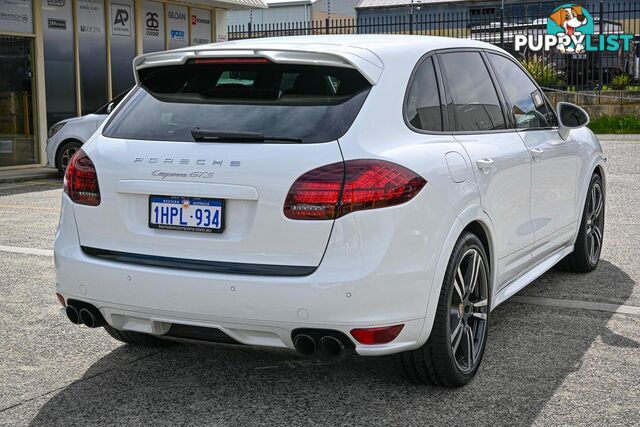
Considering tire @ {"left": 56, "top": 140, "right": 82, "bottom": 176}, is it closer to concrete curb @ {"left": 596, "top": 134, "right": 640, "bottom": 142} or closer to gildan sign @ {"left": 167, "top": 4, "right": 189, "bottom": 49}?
gildan sign @ {"left": 167, "top": 4, "right": 189, "bottom": 49}

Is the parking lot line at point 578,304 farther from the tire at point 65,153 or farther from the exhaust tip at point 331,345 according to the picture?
the tire at point 65,153

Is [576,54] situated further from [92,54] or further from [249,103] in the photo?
[249,103]

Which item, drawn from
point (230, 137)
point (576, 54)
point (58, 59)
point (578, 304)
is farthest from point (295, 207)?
point (576, 54)

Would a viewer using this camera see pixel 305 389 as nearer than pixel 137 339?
Yes

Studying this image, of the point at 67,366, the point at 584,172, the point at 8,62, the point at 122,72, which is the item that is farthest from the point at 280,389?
the point at 122,72

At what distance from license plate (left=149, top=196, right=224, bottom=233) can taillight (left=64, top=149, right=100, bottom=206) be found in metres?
0.34

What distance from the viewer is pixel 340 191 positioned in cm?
389

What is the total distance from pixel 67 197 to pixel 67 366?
0.99m

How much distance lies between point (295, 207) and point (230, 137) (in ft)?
1.57

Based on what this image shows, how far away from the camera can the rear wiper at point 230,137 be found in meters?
4.08

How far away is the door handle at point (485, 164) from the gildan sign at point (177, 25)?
17400mm

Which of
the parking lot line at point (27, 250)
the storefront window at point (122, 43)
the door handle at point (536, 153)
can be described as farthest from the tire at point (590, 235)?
the storefront window at point (122, 43)

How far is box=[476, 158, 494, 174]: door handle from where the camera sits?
4.71 meters

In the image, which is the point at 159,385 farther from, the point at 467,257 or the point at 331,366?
the point at 467,257
